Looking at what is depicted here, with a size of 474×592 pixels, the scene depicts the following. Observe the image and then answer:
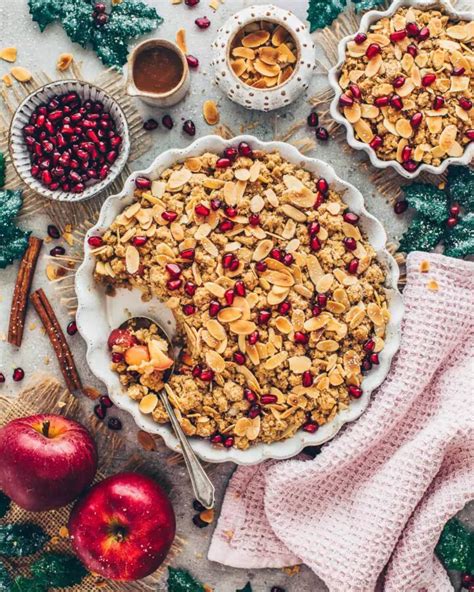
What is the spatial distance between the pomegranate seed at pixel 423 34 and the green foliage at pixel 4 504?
223cm

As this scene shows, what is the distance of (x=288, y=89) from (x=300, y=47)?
0.48 ft

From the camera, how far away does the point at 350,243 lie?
8.29ft

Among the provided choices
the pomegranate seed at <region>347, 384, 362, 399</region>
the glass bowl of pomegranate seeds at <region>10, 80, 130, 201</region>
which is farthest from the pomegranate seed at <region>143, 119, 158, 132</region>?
the pomegranate seed at <region>347, 384, 362, 399</region>

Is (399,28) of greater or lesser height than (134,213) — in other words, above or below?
above

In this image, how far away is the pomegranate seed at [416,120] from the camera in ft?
8.41

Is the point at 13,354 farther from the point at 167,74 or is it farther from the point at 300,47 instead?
the point at 300,47

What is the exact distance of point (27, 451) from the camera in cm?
250

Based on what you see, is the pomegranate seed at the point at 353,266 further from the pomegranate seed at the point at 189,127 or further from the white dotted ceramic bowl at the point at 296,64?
the pomegranate seed at the point at 189,127

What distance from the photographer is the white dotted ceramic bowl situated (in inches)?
100

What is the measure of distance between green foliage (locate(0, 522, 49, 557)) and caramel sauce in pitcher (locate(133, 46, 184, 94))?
1657mm

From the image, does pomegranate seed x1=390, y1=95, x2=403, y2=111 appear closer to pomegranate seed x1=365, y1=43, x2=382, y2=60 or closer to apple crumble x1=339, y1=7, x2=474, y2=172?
apple crumble x1=339, y1=7, x2=474, y2=172

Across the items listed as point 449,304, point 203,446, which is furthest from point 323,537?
point 449,304

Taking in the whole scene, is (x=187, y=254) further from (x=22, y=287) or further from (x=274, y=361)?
(x=22, y=287)

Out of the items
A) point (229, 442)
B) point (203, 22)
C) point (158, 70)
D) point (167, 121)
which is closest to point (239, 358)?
point (229, 442)
